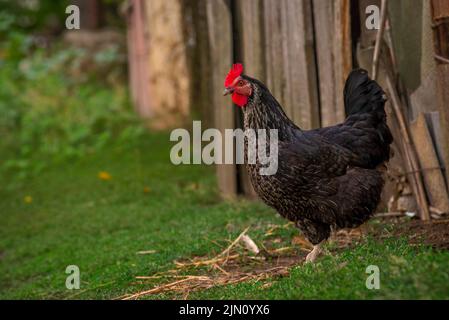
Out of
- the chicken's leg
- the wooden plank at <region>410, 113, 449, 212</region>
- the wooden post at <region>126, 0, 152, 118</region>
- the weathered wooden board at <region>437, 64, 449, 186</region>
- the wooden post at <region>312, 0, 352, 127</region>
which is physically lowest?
the chicken's leg

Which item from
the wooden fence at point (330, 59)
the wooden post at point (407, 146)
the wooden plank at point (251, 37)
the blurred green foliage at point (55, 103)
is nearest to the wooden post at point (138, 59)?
the blurred green foliage at point (55, 103)

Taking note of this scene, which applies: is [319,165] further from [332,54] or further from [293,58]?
[293,58]

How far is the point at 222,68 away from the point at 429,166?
3297mm

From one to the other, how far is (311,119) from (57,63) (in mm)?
11795

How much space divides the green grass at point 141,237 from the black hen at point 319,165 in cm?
36

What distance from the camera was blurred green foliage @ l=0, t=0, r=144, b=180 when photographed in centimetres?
1377

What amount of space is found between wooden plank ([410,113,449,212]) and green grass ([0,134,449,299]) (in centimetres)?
106

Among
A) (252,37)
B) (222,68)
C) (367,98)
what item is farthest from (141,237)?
(367,98)

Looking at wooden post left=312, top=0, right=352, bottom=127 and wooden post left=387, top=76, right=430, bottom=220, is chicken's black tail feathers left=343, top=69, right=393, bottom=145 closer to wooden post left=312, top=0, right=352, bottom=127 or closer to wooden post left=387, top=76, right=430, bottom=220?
wooden post left=387, top=76, right=430, bottom=220

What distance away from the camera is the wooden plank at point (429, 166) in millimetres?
6555

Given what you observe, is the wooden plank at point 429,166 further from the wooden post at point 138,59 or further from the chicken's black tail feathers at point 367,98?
the wooden post at point 138,59

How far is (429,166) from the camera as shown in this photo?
6684mm

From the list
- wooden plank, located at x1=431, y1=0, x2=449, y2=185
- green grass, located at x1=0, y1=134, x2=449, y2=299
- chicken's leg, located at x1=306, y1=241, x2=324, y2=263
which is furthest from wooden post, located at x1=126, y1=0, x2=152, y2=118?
wooden plank, located at x1=431, y1=0, x2=449, y2=185

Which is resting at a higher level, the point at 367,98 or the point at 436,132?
the point at 367,98
